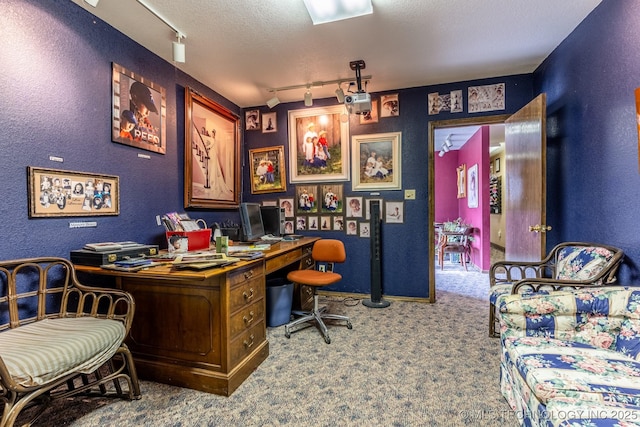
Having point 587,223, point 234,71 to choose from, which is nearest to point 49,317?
point 234,71

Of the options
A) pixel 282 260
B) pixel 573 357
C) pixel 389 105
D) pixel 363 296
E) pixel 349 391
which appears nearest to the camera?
pixel 573 357

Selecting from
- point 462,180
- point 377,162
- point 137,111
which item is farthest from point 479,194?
point 137,111

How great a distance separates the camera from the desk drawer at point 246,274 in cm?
181

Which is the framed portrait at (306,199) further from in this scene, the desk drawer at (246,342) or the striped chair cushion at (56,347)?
the striped chair cushion at (56,347)

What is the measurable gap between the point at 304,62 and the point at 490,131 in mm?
4546

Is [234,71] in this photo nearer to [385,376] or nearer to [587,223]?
[385,376]

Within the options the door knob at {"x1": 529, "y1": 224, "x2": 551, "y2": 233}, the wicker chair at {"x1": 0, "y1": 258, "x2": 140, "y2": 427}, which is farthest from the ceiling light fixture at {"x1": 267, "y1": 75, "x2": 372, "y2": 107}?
the wicker chair at {"x1": 0, "y1": 258, "x2": 140, "y2": 427}

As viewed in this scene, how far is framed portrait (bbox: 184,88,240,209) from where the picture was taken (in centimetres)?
297

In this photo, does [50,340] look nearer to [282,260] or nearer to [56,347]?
[56,347]

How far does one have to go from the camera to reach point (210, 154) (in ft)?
10.9

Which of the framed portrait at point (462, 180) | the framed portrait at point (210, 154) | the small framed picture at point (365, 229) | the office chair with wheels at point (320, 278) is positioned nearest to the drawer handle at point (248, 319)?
the office chair with wheels at point (320, 278)

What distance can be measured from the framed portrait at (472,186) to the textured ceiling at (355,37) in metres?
2.80

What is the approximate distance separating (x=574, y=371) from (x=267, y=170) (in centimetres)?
355

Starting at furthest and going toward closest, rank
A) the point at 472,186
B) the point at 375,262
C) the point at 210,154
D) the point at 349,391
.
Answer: the point at 472,186, the point at 375,262, the point at 210,154, the point at 349,391
